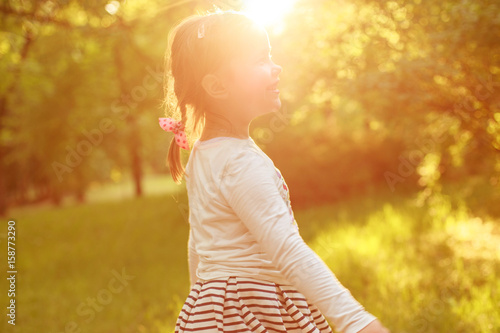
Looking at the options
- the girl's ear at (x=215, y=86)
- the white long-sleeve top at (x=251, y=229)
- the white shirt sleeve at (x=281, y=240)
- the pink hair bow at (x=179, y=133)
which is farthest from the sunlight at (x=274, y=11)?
the white shirt sleeve at (x=281, y=240)

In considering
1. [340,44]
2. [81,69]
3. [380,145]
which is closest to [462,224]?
[340,44]

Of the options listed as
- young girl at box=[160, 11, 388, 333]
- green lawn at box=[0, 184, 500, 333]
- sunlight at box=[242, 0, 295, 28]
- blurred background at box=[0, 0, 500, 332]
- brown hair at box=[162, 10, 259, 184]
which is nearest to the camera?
young girl at box=[160, 11, 388, 333]

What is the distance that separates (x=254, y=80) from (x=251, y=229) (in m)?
0.48

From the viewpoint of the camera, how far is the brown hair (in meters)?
1.65

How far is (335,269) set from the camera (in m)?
5.73

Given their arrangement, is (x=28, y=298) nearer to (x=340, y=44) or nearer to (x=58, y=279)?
(x=58, y=279)

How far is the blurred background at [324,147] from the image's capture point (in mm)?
3967

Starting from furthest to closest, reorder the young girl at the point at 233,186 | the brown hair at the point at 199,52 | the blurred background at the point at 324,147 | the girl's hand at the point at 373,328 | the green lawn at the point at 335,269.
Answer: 1. the green lawn at the point at 335,269
2. the blurred background at the point at 324,147
3. the brown hair at the point at 199,52
4. the young girl at the point at 233,186
5. the girl's hand at the point at 373,328

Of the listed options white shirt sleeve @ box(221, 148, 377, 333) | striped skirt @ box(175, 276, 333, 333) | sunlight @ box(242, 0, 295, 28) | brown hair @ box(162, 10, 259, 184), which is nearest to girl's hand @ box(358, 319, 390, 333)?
white shirt sleeve @ box(221, 148, 377, 333)

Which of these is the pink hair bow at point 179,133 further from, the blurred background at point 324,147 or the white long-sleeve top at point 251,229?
the blurred background at point 324,147

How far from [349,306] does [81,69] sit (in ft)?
37.4

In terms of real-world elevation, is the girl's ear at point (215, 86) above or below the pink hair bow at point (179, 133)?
above

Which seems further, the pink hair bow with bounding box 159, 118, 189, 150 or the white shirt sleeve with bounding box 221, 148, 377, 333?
the pink hair bow with bounding box 159, 118, 189, 150

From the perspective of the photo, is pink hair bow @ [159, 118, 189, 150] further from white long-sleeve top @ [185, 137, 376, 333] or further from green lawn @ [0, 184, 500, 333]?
green lawn @ [0, 184, 500, 333]
